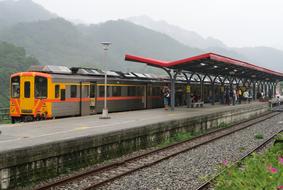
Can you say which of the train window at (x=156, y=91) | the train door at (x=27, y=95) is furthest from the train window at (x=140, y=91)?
the train door at (x=27, y=95)

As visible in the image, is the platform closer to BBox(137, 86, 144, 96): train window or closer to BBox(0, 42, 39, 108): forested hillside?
BBox(137, 86, 144, 96): train window

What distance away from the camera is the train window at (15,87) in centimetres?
2020

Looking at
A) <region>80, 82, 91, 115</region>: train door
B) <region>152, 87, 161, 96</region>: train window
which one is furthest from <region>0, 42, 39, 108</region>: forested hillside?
<region>80, 82, 91, 115</region>: train door

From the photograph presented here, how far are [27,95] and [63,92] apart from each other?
1778mm

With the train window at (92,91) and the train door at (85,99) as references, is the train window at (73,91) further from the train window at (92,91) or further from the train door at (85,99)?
the train window at (92,91)

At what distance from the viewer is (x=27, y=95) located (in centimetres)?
1986

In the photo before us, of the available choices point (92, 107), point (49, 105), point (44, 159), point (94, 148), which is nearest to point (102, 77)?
point (92, 107)

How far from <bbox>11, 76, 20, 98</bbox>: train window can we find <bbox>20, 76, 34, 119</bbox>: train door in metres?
0.31

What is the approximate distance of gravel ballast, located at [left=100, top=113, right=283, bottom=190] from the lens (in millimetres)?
9438

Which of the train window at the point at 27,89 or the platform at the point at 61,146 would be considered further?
the train window at the point at 27,89

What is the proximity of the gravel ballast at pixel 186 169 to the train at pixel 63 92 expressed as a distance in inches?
312

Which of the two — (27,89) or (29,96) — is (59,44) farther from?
(29,96)

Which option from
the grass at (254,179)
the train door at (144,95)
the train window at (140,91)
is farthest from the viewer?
the train door at (144,95)

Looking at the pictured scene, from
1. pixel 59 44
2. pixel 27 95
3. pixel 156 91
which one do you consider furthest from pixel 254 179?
pixel 59 44
